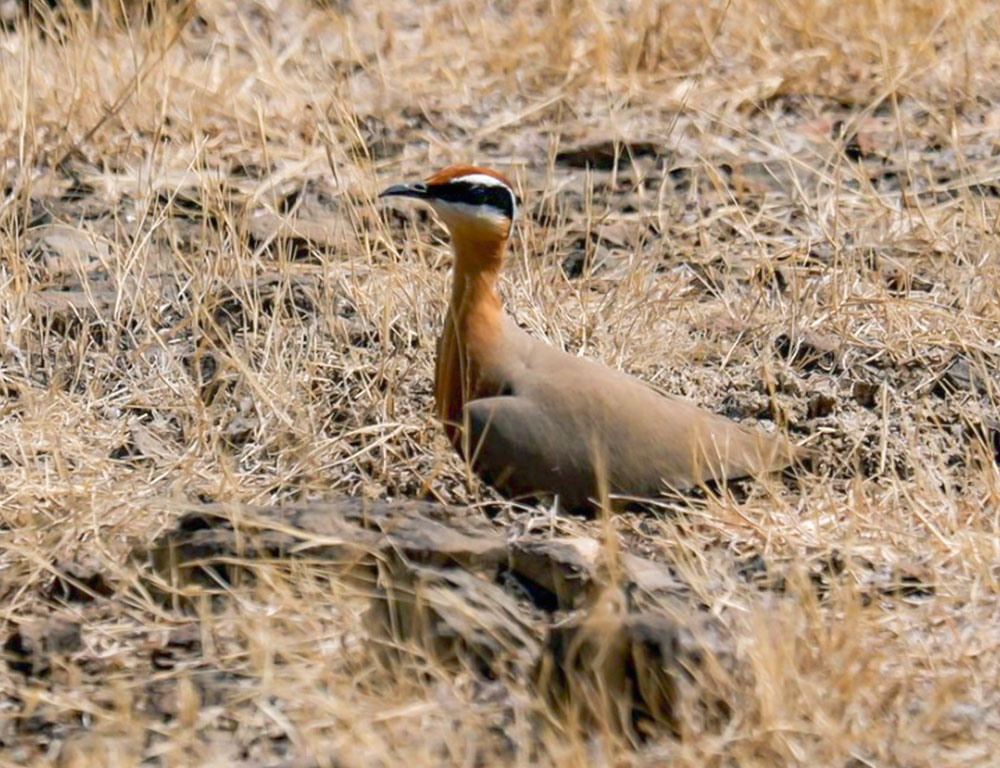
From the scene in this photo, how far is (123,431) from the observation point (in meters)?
5.14

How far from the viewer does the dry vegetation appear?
370cm

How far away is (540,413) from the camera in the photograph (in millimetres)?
4758

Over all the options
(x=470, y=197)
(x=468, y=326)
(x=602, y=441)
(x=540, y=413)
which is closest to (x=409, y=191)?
(x=470, y=197)

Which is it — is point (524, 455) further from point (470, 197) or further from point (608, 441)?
point (470, 197)

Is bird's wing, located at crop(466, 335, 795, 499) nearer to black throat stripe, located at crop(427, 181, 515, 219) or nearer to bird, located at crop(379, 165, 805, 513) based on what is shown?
bird, located at crop(379, 165, 805, 513)

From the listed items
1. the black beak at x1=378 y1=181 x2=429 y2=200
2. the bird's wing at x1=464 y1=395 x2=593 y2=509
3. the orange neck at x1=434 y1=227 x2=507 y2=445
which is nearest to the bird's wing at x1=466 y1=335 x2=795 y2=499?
the bird's wing at x1=464 y1=395 x2=593 y2=509

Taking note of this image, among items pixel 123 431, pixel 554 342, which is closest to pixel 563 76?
pixel 554 342

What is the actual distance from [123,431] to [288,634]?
1359 mm

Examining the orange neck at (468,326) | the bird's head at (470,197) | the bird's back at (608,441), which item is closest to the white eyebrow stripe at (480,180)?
the bird's head at (470,197)

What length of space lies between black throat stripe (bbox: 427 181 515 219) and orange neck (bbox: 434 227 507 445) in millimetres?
89

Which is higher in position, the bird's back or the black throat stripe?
the black throat stripe

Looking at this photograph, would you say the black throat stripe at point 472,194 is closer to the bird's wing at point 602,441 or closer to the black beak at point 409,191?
the black beak at point 409,191

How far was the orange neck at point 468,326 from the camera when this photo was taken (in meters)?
4.95

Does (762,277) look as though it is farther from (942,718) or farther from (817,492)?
(942,718)
